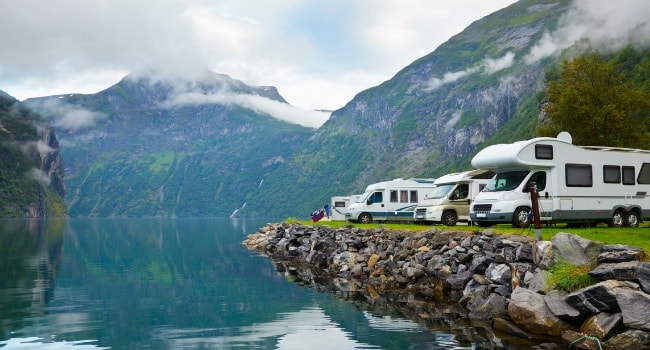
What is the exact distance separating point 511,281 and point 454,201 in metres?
15.1

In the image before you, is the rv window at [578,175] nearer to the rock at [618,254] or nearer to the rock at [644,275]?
the rock at [618,254]

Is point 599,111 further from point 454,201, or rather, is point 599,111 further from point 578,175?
point 578,175

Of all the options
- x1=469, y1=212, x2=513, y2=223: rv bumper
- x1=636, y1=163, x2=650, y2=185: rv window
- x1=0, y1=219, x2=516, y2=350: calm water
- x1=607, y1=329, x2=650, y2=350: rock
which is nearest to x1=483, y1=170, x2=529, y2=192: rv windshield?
x1=469, y1=212, x2=513, y2=223: rv bumper

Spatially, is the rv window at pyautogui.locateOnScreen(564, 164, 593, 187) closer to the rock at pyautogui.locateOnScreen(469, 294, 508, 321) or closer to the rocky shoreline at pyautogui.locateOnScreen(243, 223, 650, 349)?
the rocky shoreline at pyautogui.locateOnScreen(243, 223, 650, 349)

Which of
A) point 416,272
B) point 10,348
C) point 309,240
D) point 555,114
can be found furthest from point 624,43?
point 10,348

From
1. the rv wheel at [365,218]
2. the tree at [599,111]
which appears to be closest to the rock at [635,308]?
the tree at [599,111]

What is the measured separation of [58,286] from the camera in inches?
1000

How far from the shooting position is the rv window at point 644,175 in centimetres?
2587

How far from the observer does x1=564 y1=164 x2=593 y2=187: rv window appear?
957 inches

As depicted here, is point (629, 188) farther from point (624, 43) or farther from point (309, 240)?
point (624, 43)

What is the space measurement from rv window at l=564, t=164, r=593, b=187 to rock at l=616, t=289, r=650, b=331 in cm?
1248

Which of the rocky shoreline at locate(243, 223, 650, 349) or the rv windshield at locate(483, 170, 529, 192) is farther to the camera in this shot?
the rv windshield at locate(483, 170, 529, 192)

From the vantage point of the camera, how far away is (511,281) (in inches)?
672

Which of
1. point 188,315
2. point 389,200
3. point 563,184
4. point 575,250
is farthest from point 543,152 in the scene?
point 389,200
